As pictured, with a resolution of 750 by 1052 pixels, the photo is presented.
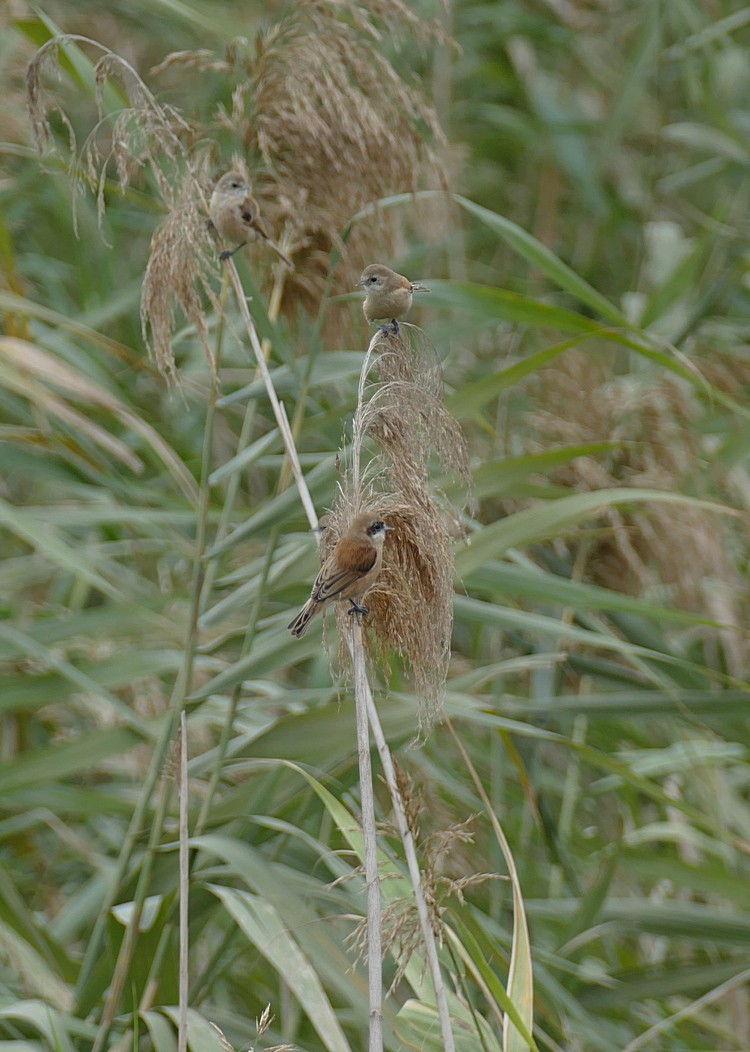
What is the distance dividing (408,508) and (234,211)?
20.9 inches

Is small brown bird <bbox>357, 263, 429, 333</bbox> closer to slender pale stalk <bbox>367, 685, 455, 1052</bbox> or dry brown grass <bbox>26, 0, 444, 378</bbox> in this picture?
dry brown grass <bbox>26, 0, 444, 378</bbox>

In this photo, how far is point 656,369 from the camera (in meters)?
2.50

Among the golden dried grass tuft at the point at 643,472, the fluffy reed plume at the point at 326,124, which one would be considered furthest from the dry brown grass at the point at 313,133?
the golden dried grass tuft at the point at 643,472

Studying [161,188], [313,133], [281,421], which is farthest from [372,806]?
[313,133]

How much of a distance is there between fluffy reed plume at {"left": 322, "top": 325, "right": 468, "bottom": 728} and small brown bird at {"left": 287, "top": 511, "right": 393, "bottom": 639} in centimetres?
3

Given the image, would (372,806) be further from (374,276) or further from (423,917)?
(374,276)

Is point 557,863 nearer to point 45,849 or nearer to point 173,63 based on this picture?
point 45,849

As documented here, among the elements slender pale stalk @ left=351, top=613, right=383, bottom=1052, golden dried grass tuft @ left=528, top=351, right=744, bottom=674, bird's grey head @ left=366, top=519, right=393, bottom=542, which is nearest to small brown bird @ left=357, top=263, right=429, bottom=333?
bird's grey head @ left=366, top=519, right=393, bottom=542

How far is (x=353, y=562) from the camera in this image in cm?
120

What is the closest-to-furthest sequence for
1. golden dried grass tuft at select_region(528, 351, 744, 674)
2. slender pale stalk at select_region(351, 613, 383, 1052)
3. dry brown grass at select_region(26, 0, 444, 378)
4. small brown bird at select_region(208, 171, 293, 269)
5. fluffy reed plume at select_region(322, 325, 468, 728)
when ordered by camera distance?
1. slender pale stalk at select_region(351, 613, 383, 1052)
2. fluffy reed plume at select_region(322, 325, 468, 728)
3. small brown bird at select_region(208, 171, 293, 269)
4. dry brown grass at select_region(26, 0, 444, 378)
5. golden dried grass tuft at select_region(528, 351, 744, 674)

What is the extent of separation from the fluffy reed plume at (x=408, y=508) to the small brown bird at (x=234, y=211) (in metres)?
0.35

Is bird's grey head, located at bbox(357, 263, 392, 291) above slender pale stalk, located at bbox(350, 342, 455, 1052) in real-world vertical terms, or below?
above

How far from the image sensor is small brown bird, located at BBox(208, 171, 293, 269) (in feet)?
5.13

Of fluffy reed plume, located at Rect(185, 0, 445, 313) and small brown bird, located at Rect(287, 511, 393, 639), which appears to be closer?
small brown bird, located at Rect(287, 511, 393, 639)
